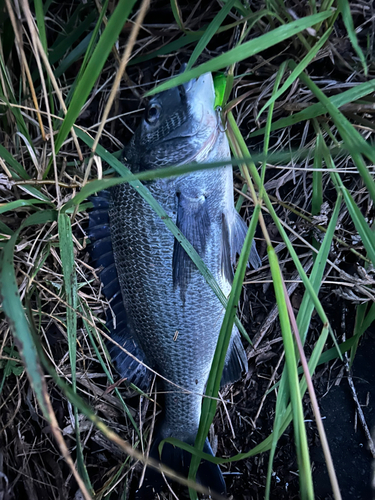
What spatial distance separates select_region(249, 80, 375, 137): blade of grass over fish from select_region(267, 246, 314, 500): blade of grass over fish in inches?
29.8

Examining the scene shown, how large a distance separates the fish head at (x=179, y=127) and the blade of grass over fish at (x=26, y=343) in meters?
0.82

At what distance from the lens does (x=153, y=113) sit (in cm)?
163

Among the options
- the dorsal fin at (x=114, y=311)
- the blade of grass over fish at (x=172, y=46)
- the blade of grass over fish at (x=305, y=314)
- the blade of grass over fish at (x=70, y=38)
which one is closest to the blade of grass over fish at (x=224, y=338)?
the blade of grass over fish at (x=305, y=314)

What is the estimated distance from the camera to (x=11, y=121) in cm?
177

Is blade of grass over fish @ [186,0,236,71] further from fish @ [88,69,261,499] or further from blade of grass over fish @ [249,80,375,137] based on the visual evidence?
blade of grass over fish @ [249,80,375,137]

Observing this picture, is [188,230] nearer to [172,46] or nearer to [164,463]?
[172,46]

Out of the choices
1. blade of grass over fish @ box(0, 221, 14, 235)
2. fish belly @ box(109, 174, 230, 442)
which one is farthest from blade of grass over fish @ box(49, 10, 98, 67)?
blade of grass over fish @ box(0, 221, 14, 235)

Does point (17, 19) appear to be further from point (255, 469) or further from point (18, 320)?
point (255, 469)

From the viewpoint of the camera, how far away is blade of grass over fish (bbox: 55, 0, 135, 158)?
0.94 m

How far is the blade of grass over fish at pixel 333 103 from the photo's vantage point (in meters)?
1.41

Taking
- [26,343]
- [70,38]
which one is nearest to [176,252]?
[26,343]

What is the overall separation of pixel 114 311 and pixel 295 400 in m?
1.07

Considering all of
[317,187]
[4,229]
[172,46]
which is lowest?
[317,187]

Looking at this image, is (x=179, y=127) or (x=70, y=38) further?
(x=70, y=38)
